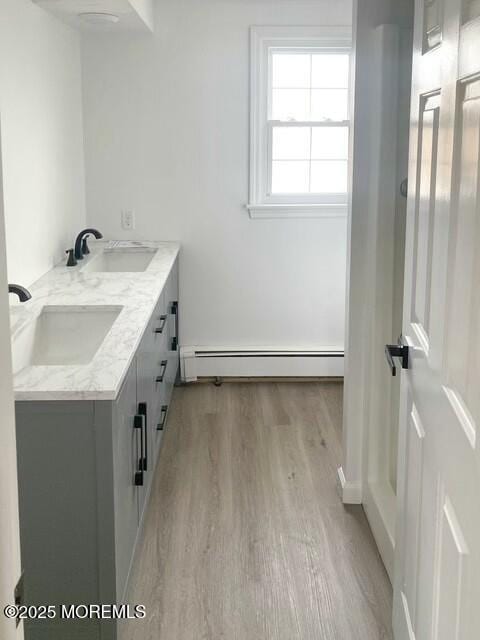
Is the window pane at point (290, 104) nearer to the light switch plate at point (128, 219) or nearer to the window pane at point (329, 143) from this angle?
the window pane at point (329, 143)

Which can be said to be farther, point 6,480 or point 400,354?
point 400,354

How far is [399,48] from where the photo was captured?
3.11 metres

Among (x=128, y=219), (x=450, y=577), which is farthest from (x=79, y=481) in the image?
(x=128, y=219)

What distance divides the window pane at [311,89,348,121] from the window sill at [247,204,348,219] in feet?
1.79

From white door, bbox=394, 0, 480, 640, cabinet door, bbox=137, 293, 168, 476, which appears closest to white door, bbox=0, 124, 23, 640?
white door, bbox=394, 0, 480, 640

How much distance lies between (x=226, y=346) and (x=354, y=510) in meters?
2.00

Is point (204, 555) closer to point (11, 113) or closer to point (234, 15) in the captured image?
point (11, 113)

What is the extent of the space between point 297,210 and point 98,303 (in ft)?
6.83

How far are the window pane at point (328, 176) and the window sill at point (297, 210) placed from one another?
12 centimetres

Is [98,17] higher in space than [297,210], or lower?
higher

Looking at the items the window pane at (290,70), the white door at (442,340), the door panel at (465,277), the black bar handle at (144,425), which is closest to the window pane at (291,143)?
the window pane at (290,70)

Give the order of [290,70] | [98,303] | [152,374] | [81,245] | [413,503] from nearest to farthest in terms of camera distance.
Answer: [413,503] → [98,303] → [152,374] → [81,245] → [290,70]

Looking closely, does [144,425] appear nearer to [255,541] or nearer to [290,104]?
[255,541]

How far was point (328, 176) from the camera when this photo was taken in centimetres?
511
